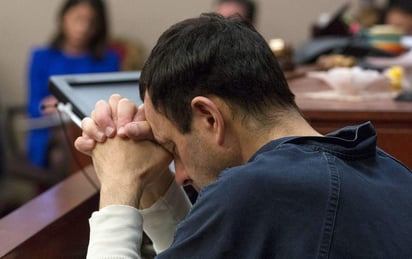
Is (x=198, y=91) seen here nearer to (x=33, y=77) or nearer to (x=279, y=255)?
(x=279, y=255)

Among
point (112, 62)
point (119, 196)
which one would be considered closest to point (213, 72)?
point (119, 196)

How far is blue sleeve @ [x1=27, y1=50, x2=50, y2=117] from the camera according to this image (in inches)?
153

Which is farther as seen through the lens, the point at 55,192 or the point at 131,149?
the point at 55,192

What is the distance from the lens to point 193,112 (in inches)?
41.9

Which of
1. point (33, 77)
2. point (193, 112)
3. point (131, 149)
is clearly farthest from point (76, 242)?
point (33, 77)

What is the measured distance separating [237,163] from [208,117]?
0.09 m

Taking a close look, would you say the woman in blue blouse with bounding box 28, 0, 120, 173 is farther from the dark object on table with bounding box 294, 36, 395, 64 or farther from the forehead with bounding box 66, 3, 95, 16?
the dark object on table with bounding box 294, 36, 395, 64

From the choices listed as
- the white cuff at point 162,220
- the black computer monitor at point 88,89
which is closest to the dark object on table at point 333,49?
the black computer monitor at point 88,89

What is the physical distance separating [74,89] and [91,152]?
A: 1.05ft

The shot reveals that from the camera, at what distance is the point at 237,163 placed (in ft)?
3.62

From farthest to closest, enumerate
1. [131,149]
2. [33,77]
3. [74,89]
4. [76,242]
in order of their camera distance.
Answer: [33,77], [74,89], [76,242], [131,149]

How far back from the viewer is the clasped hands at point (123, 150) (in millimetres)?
1212

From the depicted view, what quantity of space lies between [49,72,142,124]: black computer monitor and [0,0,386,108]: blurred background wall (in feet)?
11.1

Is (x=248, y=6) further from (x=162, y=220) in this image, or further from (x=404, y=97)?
(x=162, y=220)
